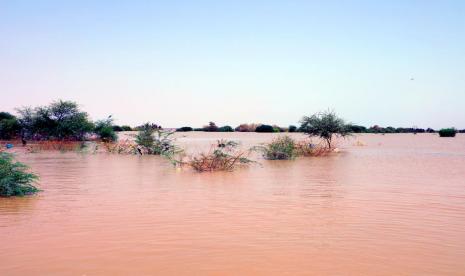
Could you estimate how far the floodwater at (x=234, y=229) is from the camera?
5.38 meters

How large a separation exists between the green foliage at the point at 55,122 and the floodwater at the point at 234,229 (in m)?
29.4

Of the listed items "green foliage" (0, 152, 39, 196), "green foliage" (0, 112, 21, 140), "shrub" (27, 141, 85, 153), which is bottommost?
"green foliage" (0, 152, 39, 196)

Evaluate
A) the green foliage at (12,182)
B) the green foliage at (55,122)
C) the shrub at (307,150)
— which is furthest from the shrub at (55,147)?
the green foliage at (12,182)

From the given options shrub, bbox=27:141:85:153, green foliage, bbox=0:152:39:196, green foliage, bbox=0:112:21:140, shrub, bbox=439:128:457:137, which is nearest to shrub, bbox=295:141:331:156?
shrub, bbox=27:141:85:153

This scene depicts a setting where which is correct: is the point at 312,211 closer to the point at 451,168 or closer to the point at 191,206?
the point at 191,206

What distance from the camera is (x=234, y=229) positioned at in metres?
7.12

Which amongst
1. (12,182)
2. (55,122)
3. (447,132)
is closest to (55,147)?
(55,122)

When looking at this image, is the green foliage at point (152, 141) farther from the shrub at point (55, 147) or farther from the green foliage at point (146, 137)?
the shrub at point (55, 147)

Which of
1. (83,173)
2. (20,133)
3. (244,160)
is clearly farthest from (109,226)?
(20,133)

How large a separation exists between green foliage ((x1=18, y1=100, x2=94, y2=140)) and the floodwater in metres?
29.4

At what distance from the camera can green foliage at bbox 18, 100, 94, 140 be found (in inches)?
1591

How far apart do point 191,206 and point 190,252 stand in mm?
3290

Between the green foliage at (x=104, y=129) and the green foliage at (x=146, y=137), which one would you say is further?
the green foliage at (x=104, y=129)

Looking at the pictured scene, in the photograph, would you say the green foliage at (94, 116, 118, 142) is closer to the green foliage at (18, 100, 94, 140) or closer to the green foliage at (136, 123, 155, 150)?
the green foliage at (18, 100, 94, 140)
